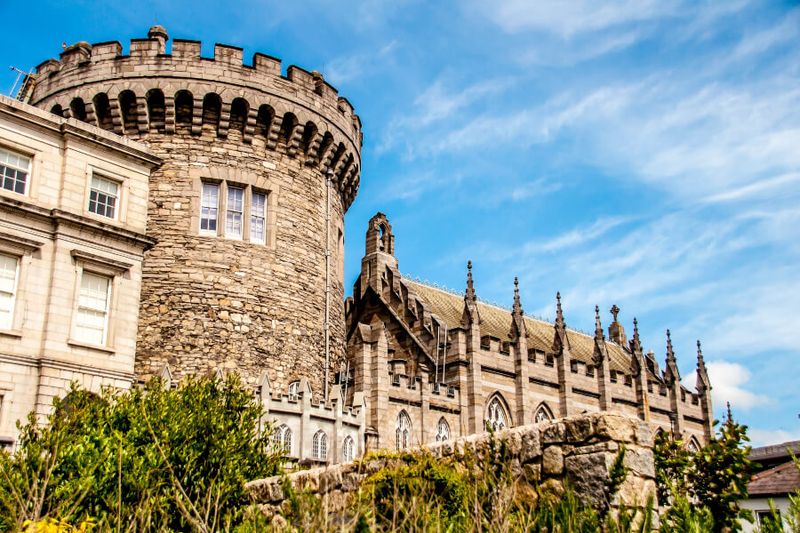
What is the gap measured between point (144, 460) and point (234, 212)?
16.1 metres

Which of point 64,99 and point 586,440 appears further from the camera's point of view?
point 64,99

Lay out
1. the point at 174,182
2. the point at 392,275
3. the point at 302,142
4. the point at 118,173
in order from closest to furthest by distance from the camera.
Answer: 1. the point at 118,173
2. the point at 174,182
3. the point at 302,142
4. the point at 392,275

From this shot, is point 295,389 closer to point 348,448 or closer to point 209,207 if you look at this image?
point 348,448

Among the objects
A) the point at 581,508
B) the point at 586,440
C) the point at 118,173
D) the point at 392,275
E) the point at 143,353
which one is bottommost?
the point at 581,508

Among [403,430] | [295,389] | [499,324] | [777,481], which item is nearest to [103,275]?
[295,389]

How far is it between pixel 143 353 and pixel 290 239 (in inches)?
245

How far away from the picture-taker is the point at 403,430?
3056 centimetres

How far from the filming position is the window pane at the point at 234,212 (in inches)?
1083

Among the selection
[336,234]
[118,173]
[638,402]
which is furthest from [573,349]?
[118,173]

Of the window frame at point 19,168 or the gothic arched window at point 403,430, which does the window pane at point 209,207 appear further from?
the gothic arched window at point 403,430

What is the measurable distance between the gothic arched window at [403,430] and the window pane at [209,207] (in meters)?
9.59

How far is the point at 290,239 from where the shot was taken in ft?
93.4

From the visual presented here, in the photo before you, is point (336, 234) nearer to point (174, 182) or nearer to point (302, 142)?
point (302, 142)

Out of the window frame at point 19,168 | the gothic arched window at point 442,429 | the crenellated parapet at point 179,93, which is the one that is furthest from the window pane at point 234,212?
the gothic arched window at point 442,429
